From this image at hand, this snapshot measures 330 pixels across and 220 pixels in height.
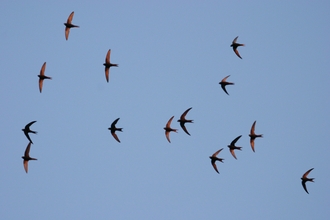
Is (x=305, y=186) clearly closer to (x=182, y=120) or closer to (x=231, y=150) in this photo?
(x=231, y=150)

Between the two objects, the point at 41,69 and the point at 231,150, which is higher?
the point at 41,69

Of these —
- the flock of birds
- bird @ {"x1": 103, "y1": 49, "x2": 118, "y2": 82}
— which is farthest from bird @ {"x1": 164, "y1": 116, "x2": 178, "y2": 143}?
bird @ {"x1": 103, "y1": 49, "x2": 118, "y2": 82}

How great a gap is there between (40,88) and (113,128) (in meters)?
5.93

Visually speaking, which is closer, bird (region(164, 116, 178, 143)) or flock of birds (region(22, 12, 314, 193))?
flock of birds (region(22, 12, 314, 193))

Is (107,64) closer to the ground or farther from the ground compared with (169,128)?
farther from the ground

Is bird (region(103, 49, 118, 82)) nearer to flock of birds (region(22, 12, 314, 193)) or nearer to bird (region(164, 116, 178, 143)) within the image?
flock of birds (region(22, 12, 314, 193))

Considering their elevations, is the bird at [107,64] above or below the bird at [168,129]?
above

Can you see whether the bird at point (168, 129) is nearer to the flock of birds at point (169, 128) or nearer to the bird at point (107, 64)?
the flock of birds at point (169, 128)

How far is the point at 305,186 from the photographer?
5162 cm

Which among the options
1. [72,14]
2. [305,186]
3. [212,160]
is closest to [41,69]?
[72,14]

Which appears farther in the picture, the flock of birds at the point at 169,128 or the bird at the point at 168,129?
the bird at the point at 168,129

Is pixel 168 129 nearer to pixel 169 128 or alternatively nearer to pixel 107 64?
pixel 169 128

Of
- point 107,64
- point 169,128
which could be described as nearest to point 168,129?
point 169,128

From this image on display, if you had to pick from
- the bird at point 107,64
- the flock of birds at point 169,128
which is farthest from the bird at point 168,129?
the bird at point 107,64
